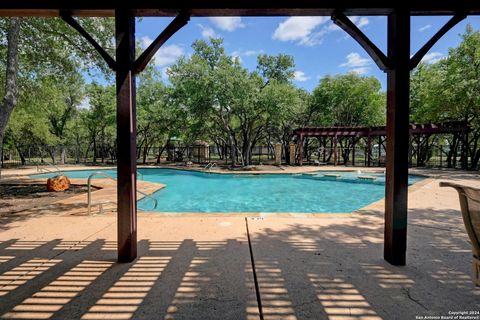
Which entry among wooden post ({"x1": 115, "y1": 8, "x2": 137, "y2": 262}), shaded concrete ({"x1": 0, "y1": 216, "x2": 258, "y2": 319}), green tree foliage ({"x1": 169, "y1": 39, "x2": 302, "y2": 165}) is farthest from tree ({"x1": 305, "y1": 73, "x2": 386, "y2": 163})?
wooden post ({"x1": 115, "y1": 8, "x2": 137, "y2": 262})

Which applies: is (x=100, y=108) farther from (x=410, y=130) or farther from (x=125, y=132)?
(x=410, y=130)

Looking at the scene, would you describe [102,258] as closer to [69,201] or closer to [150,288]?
[150,288]

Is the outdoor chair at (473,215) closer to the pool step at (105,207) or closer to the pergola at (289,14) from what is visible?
the pergola at (289,14)

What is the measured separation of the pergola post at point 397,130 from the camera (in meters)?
2.47

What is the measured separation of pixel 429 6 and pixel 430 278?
2.69 m

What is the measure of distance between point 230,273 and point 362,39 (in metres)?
2.78

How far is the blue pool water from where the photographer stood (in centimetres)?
795

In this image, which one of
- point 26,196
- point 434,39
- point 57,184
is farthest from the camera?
point 57,184

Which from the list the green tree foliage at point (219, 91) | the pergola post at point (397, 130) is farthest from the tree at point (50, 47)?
the pergola post at point (397, 130)

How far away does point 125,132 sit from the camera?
255 centimetres

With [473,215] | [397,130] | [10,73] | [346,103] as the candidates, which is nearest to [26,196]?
[10,73]

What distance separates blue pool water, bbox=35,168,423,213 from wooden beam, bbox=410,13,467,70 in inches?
227

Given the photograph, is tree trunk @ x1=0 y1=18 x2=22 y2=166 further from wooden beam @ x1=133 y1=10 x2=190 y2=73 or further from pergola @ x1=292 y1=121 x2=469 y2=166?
pergola @ x1=292 y1=121 x2=469 y2=166

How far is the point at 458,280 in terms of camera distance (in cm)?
224
